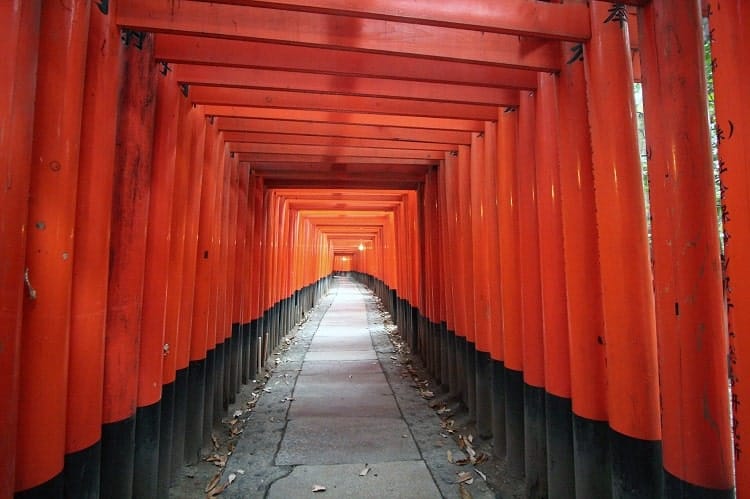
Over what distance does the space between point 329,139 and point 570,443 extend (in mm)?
3778

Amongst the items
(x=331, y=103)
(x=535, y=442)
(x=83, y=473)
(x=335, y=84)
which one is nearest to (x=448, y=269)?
(x=535, y=442)

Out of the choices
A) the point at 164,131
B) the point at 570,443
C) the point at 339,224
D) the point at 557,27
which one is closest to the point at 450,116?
the point at 557,27

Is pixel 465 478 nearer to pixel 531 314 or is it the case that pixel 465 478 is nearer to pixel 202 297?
pixel 531 314

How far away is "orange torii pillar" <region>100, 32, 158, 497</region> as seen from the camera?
2.27 m

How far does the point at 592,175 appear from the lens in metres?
2.38

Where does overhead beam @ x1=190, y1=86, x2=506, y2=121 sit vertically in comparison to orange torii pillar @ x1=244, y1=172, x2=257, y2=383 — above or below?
above

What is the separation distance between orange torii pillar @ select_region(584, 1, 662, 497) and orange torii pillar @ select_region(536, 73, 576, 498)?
466mm

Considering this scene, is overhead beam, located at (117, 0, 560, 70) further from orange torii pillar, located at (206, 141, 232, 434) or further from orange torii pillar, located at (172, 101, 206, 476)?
orange torii pillar, located at (206, 141, 232, 434)

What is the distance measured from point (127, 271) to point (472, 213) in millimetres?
3264

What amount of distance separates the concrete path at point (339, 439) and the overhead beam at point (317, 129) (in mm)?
3304

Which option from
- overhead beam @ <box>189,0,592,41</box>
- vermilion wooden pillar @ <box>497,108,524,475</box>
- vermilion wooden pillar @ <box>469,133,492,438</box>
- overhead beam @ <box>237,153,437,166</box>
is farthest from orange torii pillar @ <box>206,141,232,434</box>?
vermilion wooden pillar @ <box>497,108,524,475</box>

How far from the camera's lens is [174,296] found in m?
3.07

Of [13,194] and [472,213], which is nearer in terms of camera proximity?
[13,194]

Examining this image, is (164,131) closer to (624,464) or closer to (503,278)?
(503,278)
